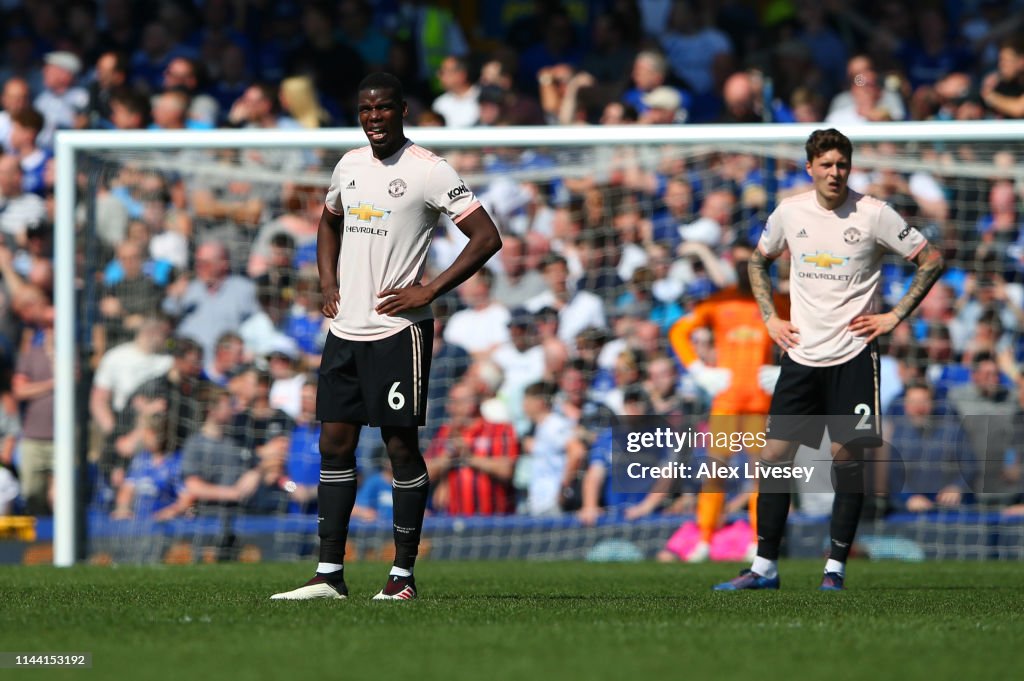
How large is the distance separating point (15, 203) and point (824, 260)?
8968 mm

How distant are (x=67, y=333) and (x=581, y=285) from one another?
4154 mm

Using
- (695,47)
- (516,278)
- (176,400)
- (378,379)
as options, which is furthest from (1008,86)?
(378,379)

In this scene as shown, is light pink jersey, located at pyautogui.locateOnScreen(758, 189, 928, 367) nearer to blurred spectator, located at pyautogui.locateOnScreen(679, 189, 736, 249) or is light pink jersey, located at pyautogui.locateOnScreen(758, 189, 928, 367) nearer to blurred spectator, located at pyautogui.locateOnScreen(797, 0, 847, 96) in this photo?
blurred spectator, located at pyautogui.locateOnScreen(679, 189, 736, 249)

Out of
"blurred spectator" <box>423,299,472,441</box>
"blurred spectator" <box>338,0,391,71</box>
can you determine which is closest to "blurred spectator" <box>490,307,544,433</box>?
"blurred spectator" <box>423,299,472,441</box>

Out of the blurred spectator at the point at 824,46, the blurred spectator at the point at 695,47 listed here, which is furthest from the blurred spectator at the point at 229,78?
the blurred spectator at the point at 824,46

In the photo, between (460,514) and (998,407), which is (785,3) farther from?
(460,514)

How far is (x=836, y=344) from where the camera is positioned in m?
8.38

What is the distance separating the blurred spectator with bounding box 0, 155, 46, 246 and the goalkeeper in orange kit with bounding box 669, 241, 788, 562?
6444 millimetres

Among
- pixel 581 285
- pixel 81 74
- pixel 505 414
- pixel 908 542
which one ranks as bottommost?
pixel 908 542

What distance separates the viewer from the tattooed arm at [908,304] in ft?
A: 27.1

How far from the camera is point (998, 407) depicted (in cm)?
1226

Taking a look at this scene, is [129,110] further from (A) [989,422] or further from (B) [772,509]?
(B) [772,509]

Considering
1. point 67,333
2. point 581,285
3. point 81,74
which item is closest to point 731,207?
point 581,285

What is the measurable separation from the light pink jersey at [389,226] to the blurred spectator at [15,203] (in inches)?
337
